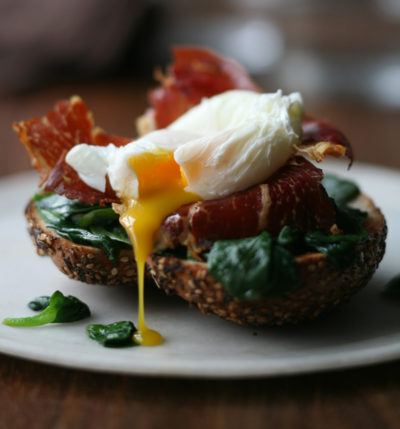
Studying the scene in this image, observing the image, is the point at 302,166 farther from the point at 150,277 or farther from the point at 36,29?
the point at 36,29

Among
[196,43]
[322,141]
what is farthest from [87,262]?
[196,43]

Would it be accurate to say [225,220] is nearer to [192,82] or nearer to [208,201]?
[208,201]

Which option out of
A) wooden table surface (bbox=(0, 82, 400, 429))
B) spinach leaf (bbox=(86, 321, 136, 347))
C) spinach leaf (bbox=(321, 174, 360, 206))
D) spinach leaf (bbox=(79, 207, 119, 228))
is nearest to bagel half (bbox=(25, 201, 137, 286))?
spinach leaf (bbox=(79, 207, 119, 228))

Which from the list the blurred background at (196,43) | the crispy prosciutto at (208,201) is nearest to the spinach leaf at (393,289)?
the crispy prosciutto at (208,201)

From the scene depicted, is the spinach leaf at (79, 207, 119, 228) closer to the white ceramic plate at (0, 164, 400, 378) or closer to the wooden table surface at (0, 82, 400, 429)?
the white ceramic plate at (0, 164, 400, 378)

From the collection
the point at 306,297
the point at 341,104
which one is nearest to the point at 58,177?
the point at 306,297
